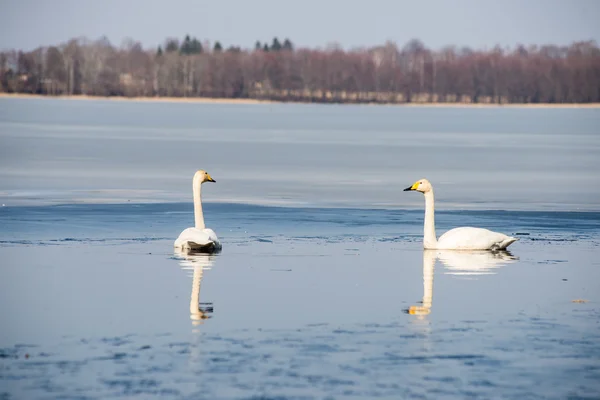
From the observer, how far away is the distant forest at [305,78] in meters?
147

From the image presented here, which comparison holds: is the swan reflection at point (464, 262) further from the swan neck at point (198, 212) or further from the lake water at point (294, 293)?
the swan neck at point (198, 212)

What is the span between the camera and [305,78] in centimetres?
15412

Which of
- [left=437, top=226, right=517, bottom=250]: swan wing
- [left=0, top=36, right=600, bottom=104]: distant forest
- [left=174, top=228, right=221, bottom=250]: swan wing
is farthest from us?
[left=0, top=36, right=600, bottom=104]: distant forest

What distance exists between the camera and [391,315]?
35.8ft

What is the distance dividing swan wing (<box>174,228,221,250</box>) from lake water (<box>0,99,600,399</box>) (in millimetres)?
187

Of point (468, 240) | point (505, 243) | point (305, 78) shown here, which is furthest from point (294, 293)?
point (305, 78)

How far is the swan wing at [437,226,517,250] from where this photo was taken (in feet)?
49.6

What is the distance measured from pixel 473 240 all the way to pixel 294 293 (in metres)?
3.84

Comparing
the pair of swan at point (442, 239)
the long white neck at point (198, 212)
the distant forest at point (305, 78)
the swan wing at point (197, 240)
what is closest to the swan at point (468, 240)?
the pair of swan at point (442, 239)

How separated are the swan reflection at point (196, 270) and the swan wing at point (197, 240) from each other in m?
0.08

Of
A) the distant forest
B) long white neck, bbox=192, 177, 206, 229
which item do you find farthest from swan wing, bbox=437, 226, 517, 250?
the distant forest

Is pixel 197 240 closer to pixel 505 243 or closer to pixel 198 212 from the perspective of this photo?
pixel 198 212

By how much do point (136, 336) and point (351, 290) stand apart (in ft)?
10.0

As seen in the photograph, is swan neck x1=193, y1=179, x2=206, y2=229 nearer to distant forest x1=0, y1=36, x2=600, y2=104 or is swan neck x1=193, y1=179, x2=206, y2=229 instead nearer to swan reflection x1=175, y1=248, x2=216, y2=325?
swan reflection x1=175, y1=248, x2=216, y2=325
